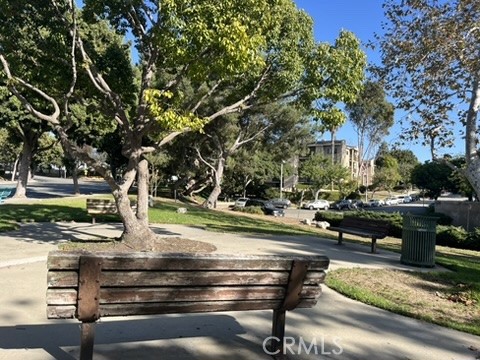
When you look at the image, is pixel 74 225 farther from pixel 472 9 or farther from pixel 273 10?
pixel 472 9

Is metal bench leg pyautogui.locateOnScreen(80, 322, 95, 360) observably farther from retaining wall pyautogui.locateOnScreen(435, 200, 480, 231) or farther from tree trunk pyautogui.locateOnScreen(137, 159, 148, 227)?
retaining wall pyautogui.locateOnScreen(435, 200, 480, 231)

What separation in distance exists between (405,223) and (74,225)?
9.42m

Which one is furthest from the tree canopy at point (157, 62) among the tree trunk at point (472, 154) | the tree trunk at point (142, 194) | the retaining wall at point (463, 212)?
the retaining wall at point (463, 212)

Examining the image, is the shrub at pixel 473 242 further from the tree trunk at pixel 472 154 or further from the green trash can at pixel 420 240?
the green trash can at pixel 420 240

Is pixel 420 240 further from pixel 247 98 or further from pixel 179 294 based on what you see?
pixel 179 294

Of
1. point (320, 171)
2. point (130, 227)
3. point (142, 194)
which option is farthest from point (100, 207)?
point (320, 171)

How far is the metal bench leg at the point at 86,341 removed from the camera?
3.34 m

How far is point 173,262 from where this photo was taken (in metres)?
3.51

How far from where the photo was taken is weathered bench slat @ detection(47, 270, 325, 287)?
3215 millimetres

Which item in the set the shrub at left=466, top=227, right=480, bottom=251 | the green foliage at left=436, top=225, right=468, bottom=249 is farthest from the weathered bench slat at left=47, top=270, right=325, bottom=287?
the shrub at left=466, top=227, right=480, bottom=251

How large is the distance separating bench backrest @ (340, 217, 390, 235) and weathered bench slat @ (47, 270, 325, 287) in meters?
8.01

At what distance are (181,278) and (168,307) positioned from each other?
256 millimetres

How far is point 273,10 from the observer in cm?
943

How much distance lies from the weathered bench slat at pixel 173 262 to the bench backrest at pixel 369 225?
803 centimetres
